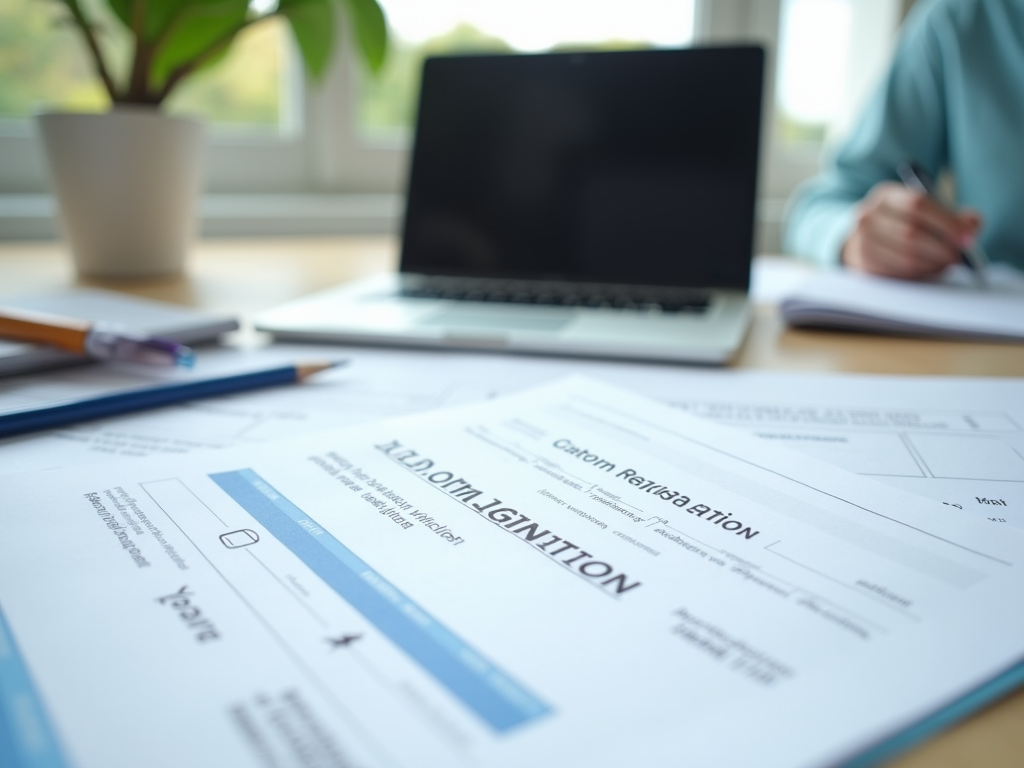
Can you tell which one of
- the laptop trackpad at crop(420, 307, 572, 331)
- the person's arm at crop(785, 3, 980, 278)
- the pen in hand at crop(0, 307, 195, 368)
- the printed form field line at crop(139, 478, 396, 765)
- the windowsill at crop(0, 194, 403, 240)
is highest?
the person's arm at crop(785, 3, 980, 278)

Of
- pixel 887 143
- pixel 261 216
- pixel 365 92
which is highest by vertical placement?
pixel 365 92

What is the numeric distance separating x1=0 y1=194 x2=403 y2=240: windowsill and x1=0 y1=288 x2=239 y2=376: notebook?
1.93ft

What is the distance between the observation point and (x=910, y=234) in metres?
0.80

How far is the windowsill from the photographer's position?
1.15 metres

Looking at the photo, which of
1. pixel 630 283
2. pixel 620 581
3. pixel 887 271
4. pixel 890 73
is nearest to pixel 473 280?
pixel 630 283

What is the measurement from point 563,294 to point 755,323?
0.58 feet

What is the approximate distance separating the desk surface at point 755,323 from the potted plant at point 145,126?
0.05 metres

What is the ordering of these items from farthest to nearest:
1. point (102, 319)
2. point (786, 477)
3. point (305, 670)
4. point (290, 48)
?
point (290, 48), point (102, 319), point (786, 477), point (305, 670)

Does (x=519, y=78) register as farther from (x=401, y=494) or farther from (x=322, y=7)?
(x=401, y=494)

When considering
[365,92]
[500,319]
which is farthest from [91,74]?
[500,319]

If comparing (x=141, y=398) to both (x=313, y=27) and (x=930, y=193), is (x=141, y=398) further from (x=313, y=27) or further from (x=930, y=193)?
(x=930, y=193)

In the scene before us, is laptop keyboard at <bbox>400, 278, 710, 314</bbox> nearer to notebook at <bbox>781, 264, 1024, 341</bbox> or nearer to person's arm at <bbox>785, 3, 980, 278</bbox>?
notebook at <bbox>781, 264, 1024, 341</bbox>

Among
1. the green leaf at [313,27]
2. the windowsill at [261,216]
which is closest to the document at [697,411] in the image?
the green leaf at [313,27]

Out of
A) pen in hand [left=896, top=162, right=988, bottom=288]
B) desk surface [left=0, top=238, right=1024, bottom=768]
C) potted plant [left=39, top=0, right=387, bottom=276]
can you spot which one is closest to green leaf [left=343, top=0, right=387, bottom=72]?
potted plant [left=39, top=0, right=387, bottom=276]
